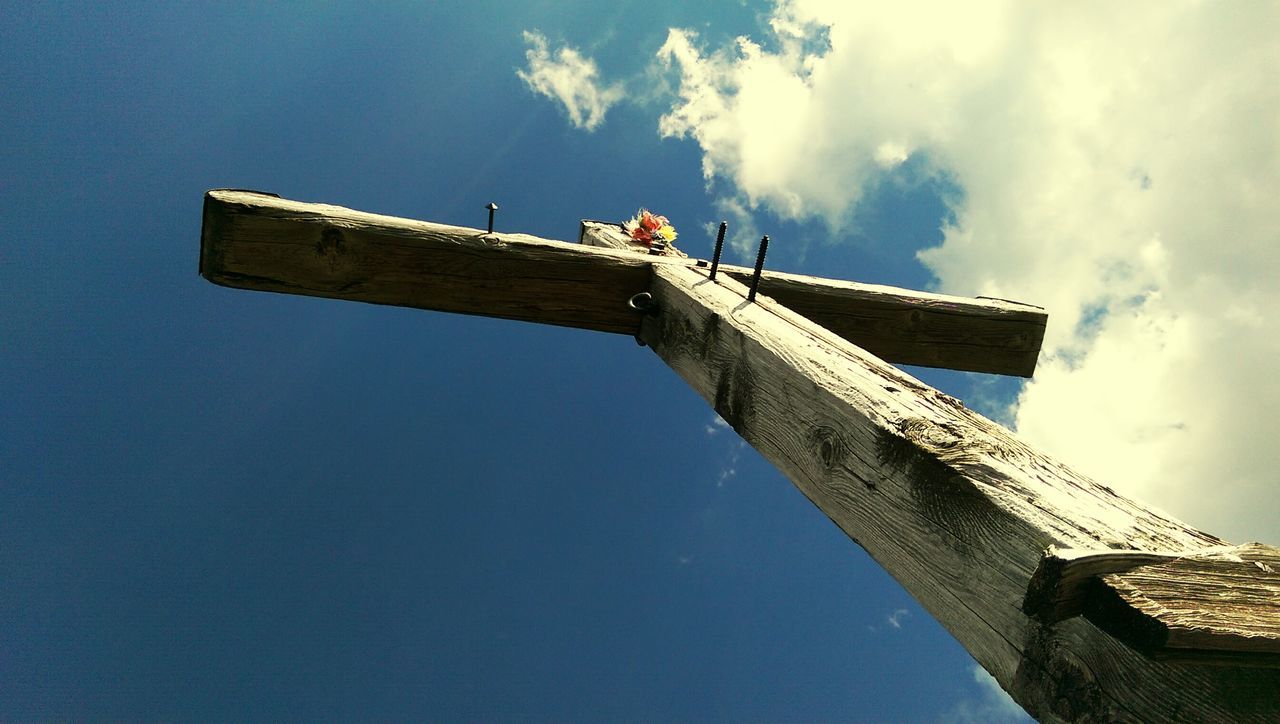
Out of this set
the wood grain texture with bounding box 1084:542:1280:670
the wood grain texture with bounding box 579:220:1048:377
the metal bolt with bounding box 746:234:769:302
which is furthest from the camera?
the wood grain texture with bounding box 579:220:1048:377

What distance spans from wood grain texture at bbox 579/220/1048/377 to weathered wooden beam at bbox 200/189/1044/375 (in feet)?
0.36

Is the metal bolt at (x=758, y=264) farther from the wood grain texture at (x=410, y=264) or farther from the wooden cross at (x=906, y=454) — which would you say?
the wood grain texture at (x=410, y=264)

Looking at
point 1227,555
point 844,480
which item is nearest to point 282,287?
point 844,480

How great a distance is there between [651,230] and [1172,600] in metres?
2.85

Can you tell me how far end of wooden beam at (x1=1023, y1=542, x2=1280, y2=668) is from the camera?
2.98 feet

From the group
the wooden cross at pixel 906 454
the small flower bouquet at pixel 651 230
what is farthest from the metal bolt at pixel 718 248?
the small flower bouquet at pixel 651 230

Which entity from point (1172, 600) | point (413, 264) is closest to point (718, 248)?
point (413, 264)

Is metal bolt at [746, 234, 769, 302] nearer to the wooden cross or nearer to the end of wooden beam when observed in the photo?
the wooden cross

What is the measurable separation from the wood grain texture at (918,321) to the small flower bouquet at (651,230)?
94 mm

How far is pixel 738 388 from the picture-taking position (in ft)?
7.36

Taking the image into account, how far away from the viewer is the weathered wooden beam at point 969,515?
1044mm

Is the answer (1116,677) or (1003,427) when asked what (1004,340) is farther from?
(1116,677)

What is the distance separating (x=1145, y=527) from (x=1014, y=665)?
0.92ft

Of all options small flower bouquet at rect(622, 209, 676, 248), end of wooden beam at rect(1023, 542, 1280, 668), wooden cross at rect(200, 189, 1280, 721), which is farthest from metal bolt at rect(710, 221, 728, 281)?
end of wooden beam at rect(1023, 542, 1280, 668)
